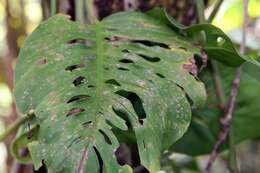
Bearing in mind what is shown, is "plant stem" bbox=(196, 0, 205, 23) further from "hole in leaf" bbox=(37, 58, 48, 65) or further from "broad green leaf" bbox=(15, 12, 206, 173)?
"hole in leaf" bbox=(37, 58, 48, 65)

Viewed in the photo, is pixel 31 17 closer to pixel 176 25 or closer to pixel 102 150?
pixel 176 25

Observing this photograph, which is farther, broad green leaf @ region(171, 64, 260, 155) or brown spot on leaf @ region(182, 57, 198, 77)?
broad green leaf @ region(171, 64, 260, 155)

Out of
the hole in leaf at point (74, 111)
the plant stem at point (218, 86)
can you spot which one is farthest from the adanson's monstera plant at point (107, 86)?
the plant stem at point (218, 86)

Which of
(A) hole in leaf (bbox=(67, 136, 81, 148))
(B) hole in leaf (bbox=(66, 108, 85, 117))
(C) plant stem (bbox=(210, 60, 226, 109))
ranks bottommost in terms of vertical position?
(C) plant stem (bbox=(210, 60, 226, 109))

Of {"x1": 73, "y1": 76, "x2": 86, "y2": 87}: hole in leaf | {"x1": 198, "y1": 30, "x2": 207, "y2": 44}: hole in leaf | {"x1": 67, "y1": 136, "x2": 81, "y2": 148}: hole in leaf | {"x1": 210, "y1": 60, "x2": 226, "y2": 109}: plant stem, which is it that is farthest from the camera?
{"x1": 210, "y1": 60, "x2": 226, "y2": 109}: plant stem

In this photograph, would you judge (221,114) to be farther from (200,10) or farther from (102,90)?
(102,90)

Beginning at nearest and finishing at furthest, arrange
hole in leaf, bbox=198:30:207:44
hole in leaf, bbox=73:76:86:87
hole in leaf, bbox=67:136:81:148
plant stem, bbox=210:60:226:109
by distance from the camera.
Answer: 1. hole in leaf, bbox=67:136:81:148
2. hole in leaf, bbox=73:76:86:87
3. hole in leaf, bbox=198:30:207:44
4. plant stem, bbox=210:60:226:109

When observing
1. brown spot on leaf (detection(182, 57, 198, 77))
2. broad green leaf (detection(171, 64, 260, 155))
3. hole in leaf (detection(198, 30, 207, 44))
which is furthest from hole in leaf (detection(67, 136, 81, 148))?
broad green leaf (detection(171, 64, 260, 155))

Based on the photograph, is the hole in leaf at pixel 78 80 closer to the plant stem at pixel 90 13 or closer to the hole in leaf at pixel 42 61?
the hole in leaf at pixel 42 61
